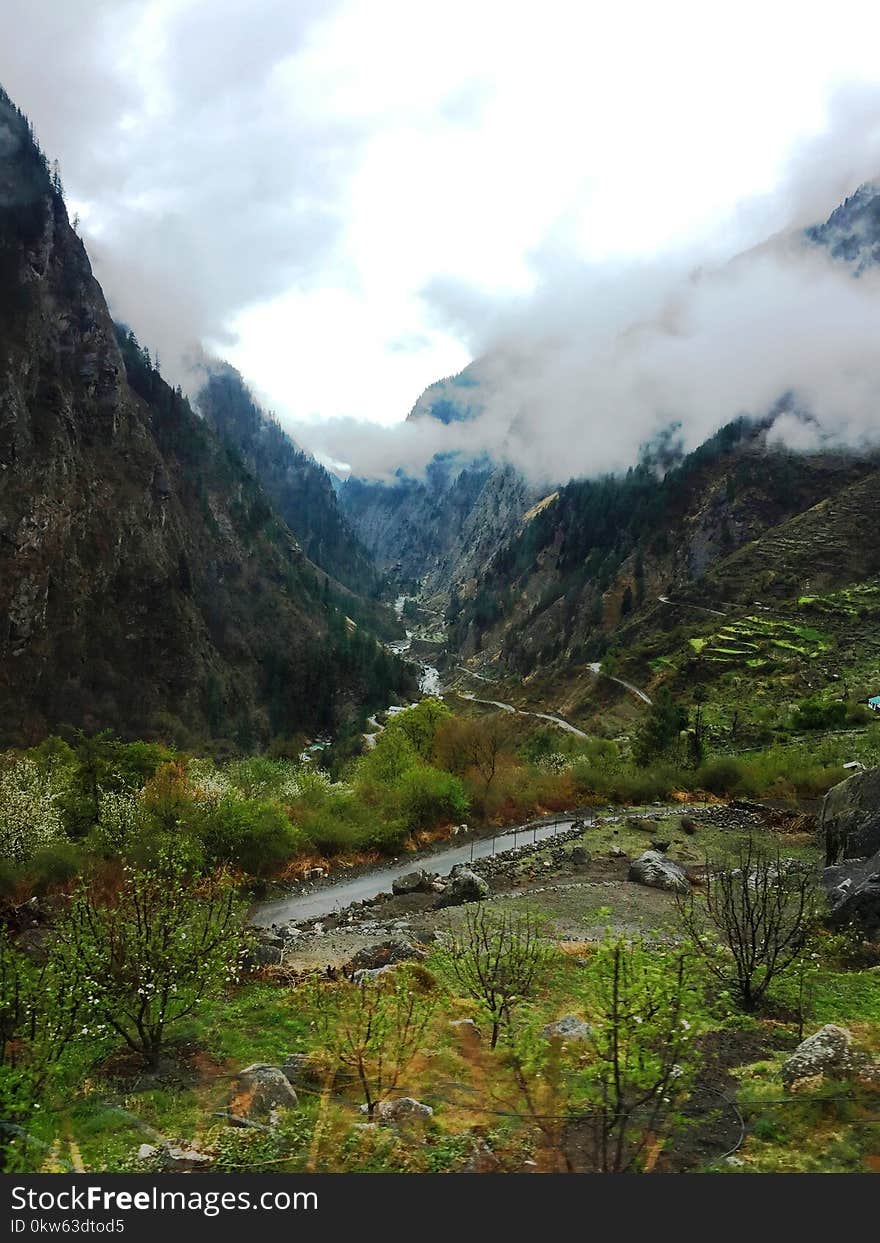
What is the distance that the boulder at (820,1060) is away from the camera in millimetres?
11344

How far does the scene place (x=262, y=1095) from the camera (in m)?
11.2

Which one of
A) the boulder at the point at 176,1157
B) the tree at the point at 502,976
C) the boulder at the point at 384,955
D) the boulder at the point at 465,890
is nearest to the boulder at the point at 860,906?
the tree at the point at 502,976

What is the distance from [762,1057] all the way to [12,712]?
126 meters

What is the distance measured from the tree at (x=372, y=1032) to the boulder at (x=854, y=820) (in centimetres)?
1931

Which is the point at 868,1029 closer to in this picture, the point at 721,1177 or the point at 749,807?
the point at 721,1177

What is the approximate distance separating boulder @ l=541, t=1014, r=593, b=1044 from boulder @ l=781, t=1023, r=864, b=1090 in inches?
129

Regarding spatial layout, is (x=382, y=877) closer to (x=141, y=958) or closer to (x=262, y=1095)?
(x=141, y=958)

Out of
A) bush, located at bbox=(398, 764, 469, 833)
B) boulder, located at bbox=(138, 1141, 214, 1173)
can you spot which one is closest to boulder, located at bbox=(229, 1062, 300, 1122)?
boulder, located at bbox=(138, 1141, 214, 1173)

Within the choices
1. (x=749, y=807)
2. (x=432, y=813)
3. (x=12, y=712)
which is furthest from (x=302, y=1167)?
(x=12, y=712)

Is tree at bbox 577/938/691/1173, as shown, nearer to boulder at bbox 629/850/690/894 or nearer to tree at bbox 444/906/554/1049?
tree at bbox 444/906/554/1049

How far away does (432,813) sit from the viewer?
164 feet

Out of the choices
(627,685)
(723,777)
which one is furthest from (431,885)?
(627,685)

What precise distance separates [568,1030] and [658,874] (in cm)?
A: 2200

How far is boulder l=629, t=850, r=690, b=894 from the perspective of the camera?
32.7 m
